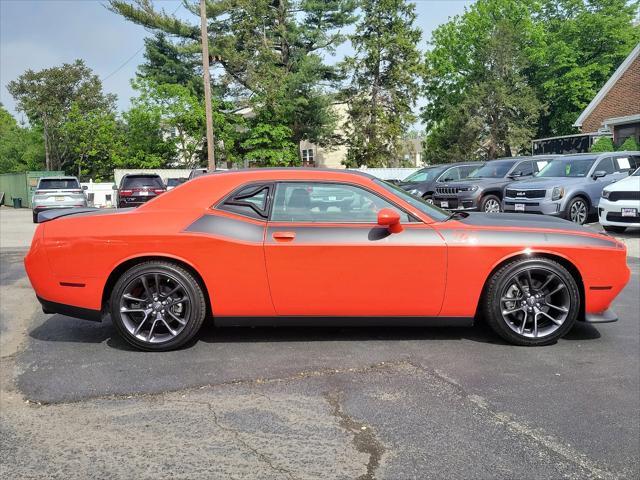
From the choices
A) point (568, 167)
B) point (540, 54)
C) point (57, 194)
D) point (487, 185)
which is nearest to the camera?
point (568, 167)

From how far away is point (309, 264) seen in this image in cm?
427

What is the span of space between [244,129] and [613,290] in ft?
114

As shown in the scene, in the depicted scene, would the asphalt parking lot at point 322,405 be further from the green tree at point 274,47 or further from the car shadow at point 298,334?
the green tree at point 274,47

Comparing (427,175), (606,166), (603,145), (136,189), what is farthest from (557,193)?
(136,189)

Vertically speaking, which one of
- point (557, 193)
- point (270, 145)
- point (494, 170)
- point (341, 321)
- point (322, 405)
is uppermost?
point (270, 145)

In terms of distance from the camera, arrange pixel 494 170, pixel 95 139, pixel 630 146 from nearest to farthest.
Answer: pixel 494 170
pixel 630 146
pixel 95 139

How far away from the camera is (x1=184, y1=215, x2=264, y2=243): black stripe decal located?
4312 millimetres

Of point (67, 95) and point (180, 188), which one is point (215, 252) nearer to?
point (180, 188)

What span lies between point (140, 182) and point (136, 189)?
412mm

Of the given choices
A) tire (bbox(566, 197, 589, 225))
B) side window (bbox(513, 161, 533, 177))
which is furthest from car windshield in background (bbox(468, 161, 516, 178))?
tire (bbox(566, 197, 589, 225))

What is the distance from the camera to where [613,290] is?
14.7ft

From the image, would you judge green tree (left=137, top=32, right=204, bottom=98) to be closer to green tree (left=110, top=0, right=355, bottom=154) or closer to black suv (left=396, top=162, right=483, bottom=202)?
green tree (left=110, top=0, right=355, bottom=154)

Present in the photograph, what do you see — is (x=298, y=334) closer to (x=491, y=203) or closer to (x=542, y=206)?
(x=542, y=206)

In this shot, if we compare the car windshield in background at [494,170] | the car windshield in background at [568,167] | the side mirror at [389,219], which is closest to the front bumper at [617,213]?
the car windshield in background at [568,167]
